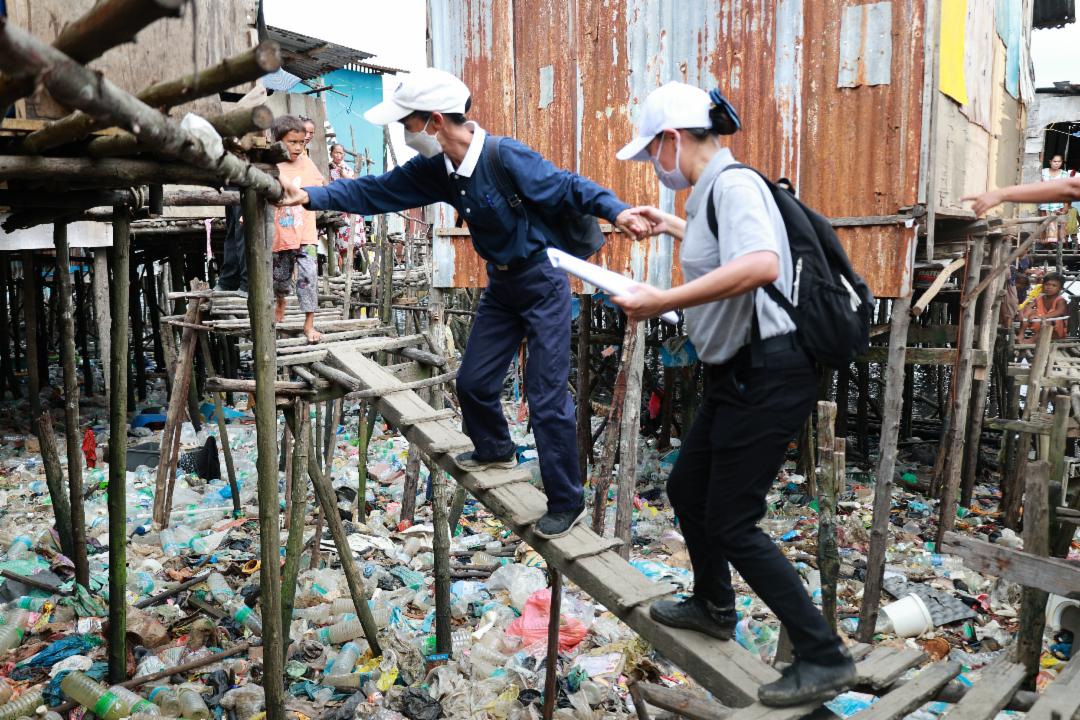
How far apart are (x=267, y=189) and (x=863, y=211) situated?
4.91 m

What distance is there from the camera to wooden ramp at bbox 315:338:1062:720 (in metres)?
2.92

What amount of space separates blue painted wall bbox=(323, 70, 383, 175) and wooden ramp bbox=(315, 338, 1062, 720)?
20035 millimetres

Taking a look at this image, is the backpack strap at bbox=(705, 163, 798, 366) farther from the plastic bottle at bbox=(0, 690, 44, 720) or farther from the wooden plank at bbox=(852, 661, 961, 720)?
the plastic bottle at bbox=(0, 690, 44, 720)

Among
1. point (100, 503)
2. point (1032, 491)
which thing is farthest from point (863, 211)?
point (100, 503)

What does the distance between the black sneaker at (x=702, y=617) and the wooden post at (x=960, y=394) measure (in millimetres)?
5793

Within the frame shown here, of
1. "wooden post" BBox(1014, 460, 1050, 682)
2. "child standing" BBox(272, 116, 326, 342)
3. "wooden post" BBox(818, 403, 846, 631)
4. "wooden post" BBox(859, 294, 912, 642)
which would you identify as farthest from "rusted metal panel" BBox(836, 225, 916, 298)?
"child standing" BBox(272, 116, 326, 342)

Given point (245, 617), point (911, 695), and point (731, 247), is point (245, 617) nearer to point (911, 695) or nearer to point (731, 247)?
point (911, 695)

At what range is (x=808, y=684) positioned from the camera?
8.84ft

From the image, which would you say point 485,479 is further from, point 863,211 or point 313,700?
point 863,211

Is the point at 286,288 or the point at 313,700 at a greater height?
the point at 286,288

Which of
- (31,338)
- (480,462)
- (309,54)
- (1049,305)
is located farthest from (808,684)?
(309,54)

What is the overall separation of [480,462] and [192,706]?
7.94 feet

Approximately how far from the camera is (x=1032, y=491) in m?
4.20

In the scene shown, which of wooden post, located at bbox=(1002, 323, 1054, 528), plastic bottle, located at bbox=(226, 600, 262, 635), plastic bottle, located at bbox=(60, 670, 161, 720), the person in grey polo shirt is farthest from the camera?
wooden post, located at bbox=(1002, 323, 1054, 528)
